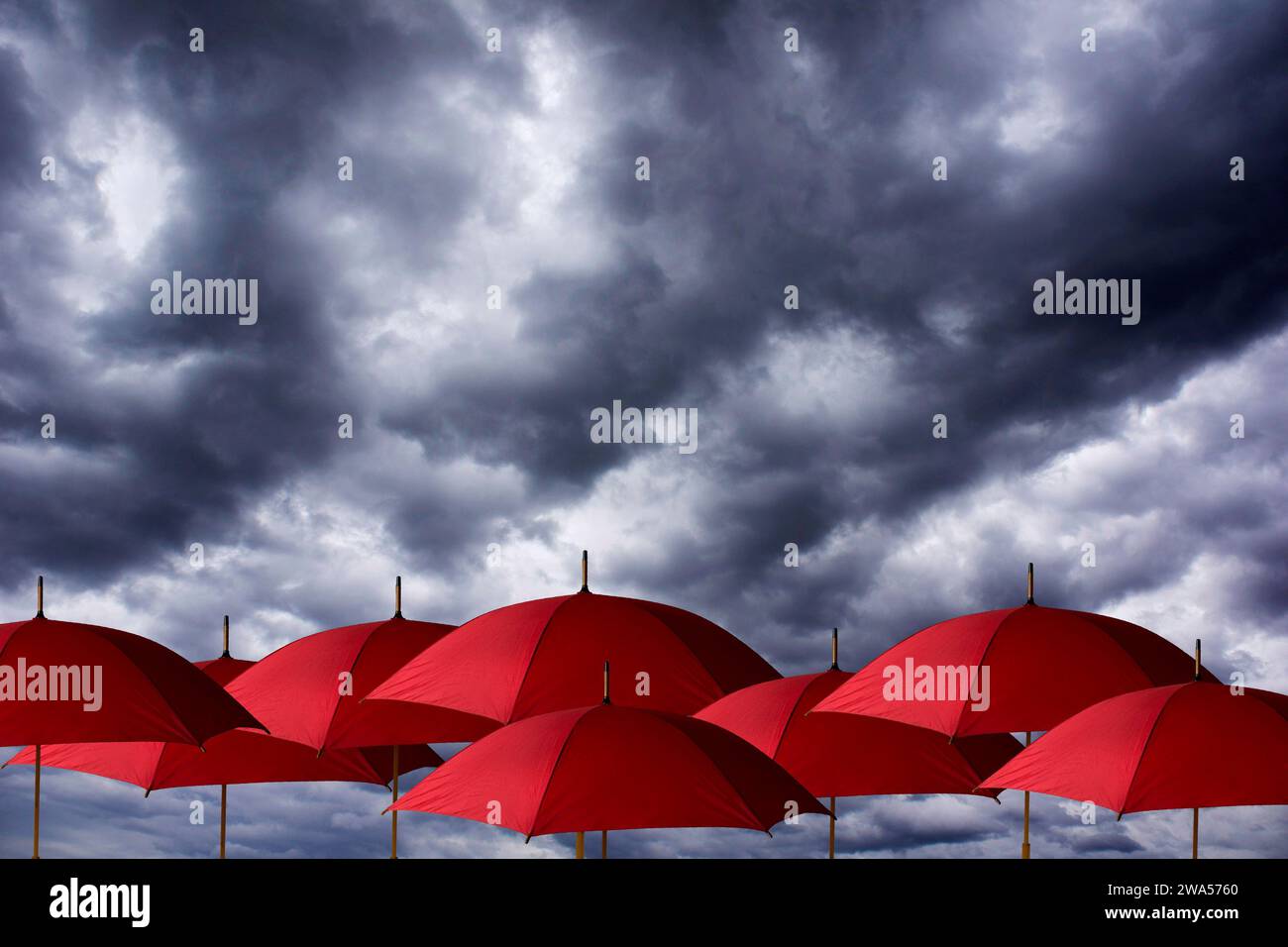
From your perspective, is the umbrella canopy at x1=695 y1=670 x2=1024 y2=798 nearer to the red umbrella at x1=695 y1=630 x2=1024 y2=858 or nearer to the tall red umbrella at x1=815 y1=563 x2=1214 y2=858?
the red umbrella at x1=695 y1=630 x2=1024 y2=858

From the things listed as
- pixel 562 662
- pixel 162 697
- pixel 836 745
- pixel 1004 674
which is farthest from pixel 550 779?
pixel 1004 674

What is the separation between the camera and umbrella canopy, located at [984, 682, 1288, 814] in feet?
→ 32.4

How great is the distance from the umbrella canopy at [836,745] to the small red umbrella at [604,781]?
10.9ft

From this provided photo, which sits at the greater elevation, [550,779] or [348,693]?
[348,693]

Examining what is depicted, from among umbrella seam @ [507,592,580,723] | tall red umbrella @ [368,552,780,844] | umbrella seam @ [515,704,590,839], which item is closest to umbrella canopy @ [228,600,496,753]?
tall red umbrella @ [368,552,780,844]

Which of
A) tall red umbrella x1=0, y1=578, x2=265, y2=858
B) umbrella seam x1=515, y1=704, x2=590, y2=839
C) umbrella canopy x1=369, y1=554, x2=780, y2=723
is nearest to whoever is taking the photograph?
umbrella seam x1=515, y1=704, x2=590, y2=839

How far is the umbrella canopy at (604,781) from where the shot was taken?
873 cm

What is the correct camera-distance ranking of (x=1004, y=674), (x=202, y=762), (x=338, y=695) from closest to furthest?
(x=1004, y=674)
(x=338, y=695)
(x=202, y=762)

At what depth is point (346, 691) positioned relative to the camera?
44.3 feet

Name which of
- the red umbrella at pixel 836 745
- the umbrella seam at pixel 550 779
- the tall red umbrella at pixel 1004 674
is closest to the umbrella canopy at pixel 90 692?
the umbrella seam at pixel 550 779

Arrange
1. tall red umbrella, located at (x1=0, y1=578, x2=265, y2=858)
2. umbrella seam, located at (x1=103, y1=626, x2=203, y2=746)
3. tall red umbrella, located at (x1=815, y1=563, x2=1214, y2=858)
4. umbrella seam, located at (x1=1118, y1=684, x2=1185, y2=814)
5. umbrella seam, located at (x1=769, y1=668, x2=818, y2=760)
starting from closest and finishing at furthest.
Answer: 1. umbrella seam, located at (x1=1118, y1=684, x2=1185, y2=814)
2. tall red umbrella, located at (x1=0, y1=578, x2=265, y2=858)
3. umbrella seam, located at (x1=103, y1=626, x2=203, y2=746)
4. tall red umbrella, located at (x1=815, y1=563, x2=1214, y2=858)
5. umbrella seam, located at (x1=769, y1=668, x2=818, y2=760)

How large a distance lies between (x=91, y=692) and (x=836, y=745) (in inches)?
264

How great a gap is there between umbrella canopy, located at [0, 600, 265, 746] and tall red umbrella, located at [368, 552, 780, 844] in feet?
5.48

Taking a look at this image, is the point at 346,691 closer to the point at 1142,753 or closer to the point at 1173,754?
the point at 1142,753
